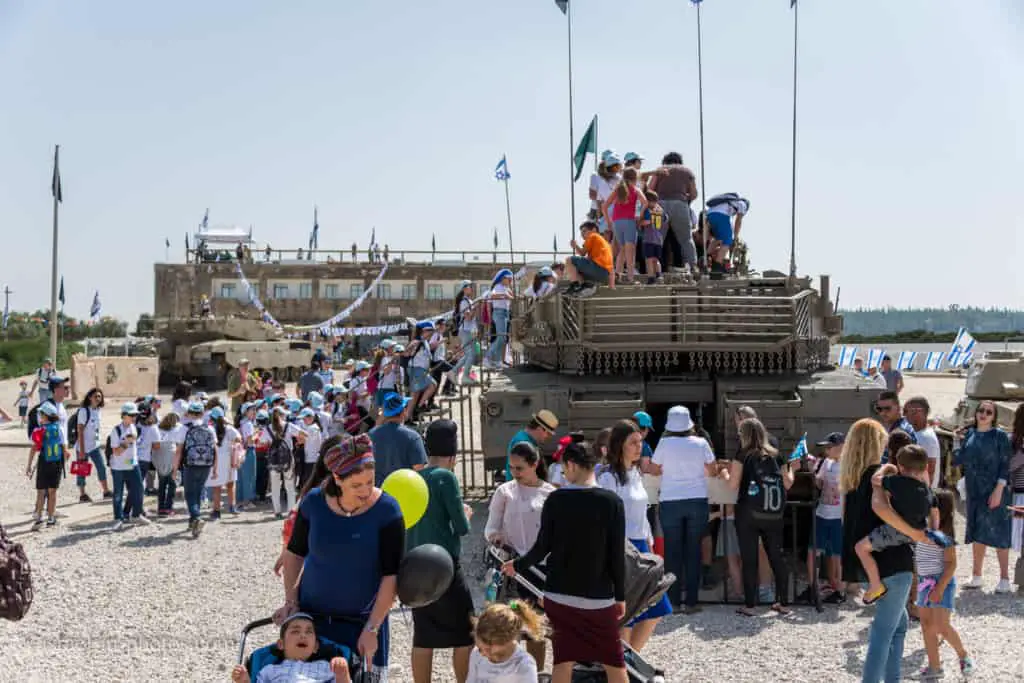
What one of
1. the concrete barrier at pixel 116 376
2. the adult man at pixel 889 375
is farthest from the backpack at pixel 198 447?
the concrete barrier at pixel 116 376

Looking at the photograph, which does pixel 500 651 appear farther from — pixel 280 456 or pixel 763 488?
pixel 280 456

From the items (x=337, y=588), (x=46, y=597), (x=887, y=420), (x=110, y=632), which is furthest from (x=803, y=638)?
(x=46, y=597)

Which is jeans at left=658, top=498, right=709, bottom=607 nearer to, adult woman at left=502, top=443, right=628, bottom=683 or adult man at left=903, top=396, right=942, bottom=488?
adult man at left=903, top=396, right=942, bottom=488

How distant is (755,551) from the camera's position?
29.5ft

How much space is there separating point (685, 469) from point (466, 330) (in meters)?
8.61

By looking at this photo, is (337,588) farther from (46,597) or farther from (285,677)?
(46,597)

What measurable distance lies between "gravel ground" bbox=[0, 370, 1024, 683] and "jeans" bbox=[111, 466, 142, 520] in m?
1.45

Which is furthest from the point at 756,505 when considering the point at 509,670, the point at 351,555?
the point at 351,555

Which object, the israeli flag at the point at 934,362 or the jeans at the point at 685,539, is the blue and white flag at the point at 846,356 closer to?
the israeli flag at the point at 934,362

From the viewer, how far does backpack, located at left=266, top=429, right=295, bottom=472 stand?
1377 cm

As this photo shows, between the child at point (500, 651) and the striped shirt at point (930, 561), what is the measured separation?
9.58 ft

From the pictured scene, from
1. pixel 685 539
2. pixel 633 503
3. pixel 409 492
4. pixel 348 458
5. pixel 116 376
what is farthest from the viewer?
pixel 116 376

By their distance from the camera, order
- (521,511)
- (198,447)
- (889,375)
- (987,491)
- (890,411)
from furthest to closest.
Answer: (889,375) < (198,447) < (890,411) < (987,491) < (521,511)

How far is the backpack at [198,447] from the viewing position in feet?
41.7
